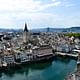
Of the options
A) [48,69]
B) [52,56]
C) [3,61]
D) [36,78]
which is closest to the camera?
[36,78]

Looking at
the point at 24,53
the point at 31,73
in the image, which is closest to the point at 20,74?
the point at 31,73

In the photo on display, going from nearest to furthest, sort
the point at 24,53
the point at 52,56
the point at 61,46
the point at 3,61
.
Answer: the point at 3,61
the point at 24,53
the point at 52,56
the point at 61,46

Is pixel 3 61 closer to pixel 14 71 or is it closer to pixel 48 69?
pixel 14 71

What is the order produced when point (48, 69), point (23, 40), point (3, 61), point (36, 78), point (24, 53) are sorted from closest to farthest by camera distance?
point (36, 78) < point (48, 69) < point (3, 61) < point (24, 53) < point (23, 40)

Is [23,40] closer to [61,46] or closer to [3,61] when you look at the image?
[61,46]

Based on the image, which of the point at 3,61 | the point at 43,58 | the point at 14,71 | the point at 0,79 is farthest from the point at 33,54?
the point at 0,79

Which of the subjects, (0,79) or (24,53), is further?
(24,53)
